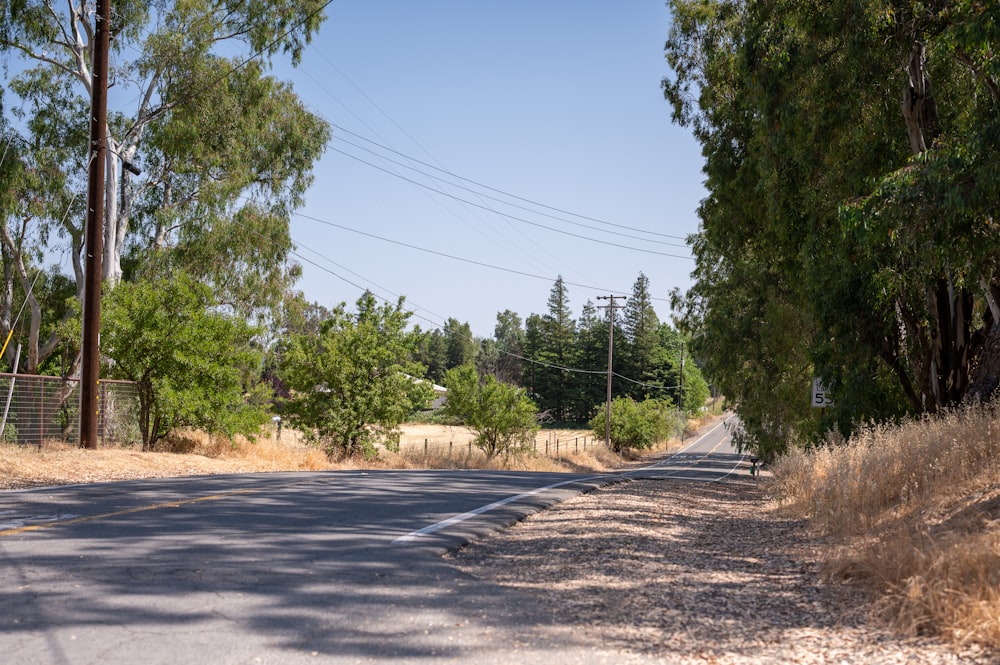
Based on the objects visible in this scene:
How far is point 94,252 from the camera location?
19109 millimetres

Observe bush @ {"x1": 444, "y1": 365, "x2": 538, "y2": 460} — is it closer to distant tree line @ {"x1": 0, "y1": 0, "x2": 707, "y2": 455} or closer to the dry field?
the dry field

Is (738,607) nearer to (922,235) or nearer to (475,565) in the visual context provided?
(475,565)

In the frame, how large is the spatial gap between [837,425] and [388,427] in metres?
18.5

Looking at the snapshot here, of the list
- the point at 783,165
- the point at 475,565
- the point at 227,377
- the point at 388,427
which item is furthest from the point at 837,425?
the point at 388,427

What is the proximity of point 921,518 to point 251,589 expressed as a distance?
5.90 m

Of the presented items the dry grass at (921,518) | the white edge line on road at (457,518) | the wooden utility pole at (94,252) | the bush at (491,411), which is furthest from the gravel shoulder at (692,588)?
the bush at (491,411)

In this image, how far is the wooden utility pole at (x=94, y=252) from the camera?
18781 mm

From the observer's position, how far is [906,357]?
61.1 feet

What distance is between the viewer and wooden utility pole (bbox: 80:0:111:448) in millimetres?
18781

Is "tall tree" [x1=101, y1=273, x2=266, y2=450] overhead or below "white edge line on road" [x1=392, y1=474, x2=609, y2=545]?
overhead

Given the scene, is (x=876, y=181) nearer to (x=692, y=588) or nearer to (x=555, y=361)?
(x=692, y=588)

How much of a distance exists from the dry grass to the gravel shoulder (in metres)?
0.23

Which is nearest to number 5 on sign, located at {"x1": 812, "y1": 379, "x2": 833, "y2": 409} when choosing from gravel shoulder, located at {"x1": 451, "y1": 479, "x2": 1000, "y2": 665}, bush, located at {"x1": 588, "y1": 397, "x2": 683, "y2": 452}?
gravel shoulder, located at {"x1": 451, "y1": 479, "x2": 1000, "y2": 665}

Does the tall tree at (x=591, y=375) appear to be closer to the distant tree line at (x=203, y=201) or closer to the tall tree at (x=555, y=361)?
the tall tree at (x=555, y=361)
